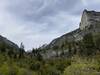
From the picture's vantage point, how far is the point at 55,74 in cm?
8619

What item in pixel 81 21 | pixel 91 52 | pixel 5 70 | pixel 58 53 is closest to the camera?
pixel 5 70

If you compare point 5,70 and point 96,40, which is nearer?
point 5,70

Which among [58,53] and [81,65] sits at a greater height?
[58,53]

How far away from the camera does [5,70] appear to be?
7650 cm

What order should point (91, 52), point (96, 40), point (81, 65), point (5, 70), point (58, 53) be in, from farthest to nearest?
point (58, 53) → point (96, 40) → point (91, 52) → point (81, 65) → point (5, 70)

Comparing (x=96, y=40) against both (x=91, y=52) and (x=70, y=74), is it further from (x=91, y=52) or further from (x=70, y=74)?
(x=70, y=74)

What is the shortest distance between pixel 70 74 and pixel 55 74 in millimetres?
4395

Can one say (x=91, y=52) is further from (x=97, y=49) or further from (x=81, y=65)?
(x=81, y=65)

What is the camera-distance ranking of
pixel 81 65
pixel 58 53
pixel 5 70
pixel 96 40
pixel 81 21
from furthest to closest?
1. pixel 81 21
2. pixel 58 53
3. pixel 96 40
4. pixel 81 65
5. pixel 5 70

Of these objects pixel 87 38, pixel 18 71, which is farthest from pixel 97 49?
pixel 18 71

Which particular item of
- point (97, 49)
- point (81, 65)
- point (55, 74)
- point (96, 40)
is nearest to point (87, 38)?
point (96, 40)

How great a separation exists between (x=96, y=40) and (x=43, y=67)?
3419cm

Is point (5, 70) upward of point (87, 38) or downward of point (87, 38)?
downward

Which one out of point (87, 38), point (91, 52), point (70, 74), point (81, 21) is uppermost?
point (81, 21)
